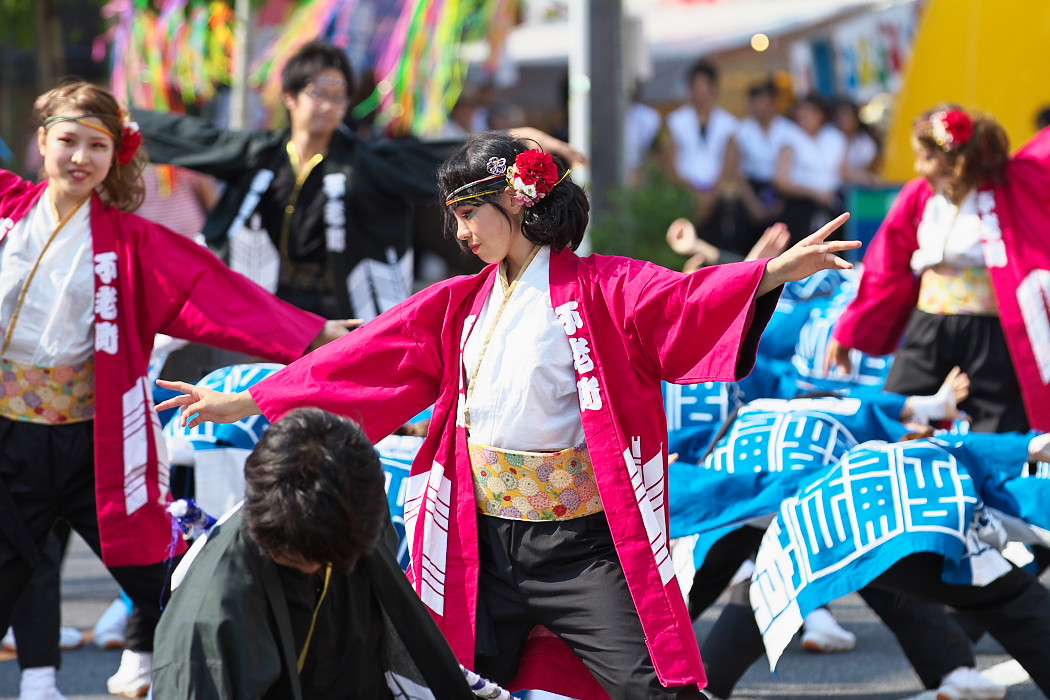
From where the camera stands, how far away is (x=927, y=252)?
479 centimetres

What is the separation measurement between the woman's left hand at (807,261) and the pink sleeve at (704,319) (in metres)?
0.03

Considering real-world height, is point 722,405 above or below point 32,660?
above

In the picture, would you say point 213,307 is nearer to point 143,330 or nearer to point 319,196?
point 143,330

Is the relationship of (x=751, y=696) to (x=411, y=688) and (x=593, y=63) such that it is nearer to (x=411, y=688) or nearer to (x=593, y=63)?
(x=411, y=688)

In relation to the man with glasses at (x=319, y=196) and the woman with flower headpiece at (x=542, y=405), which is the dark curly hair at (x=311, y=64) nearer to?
the man with glasses at (x=319, y=196)

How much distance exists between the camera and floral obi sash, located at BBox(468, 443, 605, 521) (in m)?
2.85

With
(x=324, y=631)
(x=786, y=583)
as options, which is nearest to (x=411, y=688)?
(x=324, y=631)

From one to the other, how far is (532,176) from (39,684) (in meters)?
2.04

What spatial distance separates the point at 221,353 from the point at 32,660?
1176 mm

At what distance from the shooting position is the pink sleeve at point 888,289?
4.87 meters

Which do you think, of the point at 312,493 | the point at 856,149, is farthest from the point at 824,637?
the point at 856,149

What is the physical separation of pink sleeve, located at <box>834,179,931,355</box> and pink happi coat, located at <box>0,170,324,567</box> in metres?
2.12

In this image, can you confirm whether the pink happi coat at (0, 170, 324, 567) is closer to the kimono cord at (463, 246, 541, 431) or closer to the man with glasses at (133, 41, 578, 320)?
the kimono cord at (463, 246, 541, 431)

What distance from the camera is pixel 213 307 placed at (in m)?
3.57
